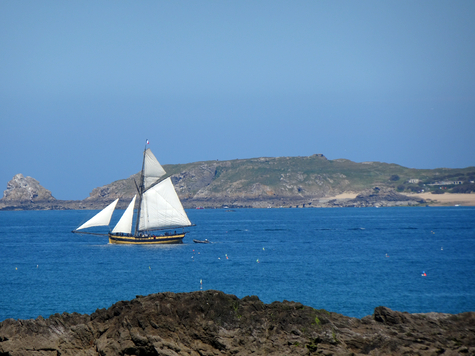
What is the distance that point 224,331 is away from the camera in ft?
62.4

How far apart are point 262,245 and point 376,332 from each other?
60.6m

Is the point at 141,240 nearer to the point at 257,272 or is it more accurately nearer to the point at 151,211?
the point at 151,211

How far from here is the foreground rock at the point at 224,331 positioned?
1825 cm

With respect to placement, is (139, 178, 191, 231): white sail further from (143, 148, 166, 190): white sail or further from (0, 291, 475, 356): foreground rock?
(0, 291, 475, 356): foreground rock

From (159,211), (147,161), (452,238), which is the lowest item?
(452,238)

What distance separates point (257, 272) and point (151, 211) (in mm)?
33670

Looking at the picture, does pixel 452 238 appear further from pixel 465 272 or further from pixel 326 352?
pixel 326 352

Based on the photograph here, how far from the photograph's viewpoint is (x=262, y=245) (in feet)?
261

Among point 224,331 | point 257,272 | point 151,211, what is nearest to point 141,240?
point 151,211

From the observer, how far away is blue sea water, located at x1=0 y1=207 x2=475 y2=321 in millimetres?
37062

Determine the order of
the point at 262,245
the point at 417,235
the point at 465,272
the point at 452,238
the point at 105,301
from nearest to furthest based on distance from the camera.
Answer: the point at 105,301 < the point at 465,272 < the point at 262,245 < the point at 452,238 < the point at 417,235

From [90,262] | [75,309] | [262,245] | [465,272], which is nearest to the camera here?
[75,309]

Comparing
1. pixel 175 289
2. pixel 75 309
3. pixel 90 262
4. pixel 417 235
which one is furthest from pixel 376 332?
pixel 417 235

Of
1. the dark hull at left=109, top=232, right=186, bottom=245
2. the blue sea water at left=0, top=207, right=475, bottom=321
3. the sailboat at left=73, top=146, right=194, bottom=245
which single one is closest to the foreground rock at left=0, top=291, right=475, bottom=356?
the blue sea water at left=0, top=207, right=475, bottom=321
